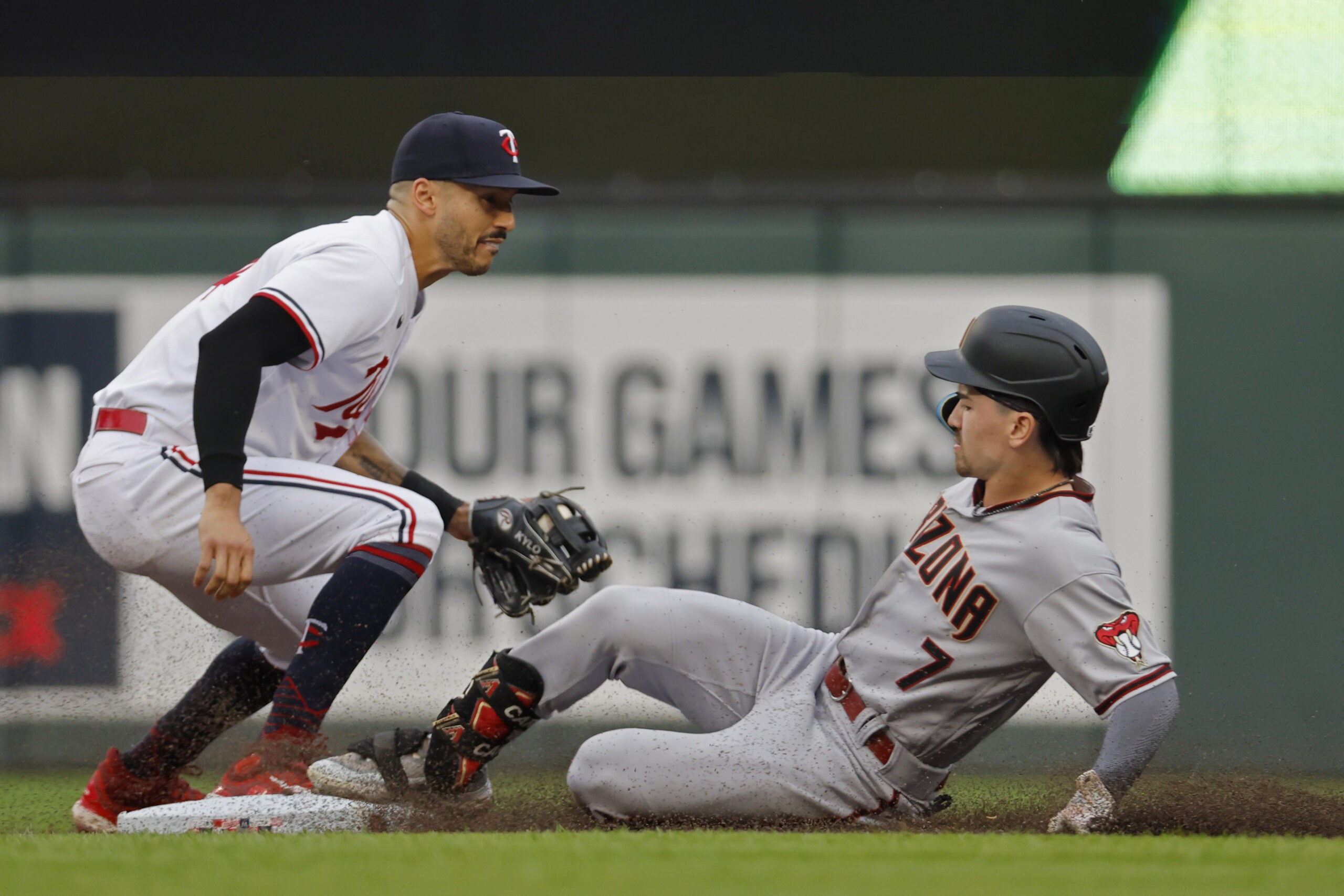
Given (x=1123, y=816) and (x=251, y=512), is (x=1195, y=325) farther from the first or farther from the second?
(x=251, y=512)

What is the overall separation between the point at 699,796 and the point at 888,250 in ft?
9.51

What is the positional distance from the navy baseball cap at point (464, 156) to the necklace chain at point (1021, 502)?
95 centimetres

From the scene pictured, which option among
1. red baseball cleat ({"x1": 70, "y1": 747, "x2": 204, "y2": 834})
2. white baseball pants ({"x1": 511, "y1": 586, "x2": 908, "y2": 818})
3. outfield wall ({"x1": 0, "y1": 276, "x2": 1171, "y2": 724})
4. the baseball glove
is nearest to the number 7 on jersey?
white baseball pants ({"x1": 511, "y1": 586, "x2": 908, "y2": 818})

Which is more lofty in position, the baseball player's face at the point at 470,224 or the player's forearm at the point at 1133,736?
the baseball player's face at the point at 470,224

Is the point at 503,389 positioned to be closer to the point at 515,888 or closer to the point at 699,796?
the point at 699,796

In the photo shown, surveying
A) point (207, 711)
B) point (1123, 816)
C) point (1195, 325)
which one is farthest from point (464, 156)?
point (1195, 325)

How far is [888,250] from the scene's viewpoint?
4746mm

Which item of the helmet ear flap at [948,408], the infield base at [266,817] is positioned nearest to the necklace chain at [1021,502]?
the helmet ear flap at [948,408]

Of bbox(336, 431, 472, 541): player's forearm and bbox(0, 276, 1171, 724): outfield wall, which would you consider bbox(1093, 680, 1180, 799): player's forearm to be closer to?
bbox(336, 431, 472, 541): player's forearm

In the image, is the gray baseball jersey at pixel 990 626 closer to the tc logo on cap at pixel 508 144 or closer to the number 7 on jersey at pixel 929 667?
the number 7 on jersey at pixel 929 667

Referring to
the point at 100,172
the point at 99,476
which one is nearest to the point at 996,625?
the point at 99,476

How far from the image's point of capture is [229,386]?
2.20 m

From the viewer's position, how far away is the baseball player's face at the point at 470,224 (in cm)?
255

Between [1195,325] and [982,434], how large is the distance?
8.97ft
